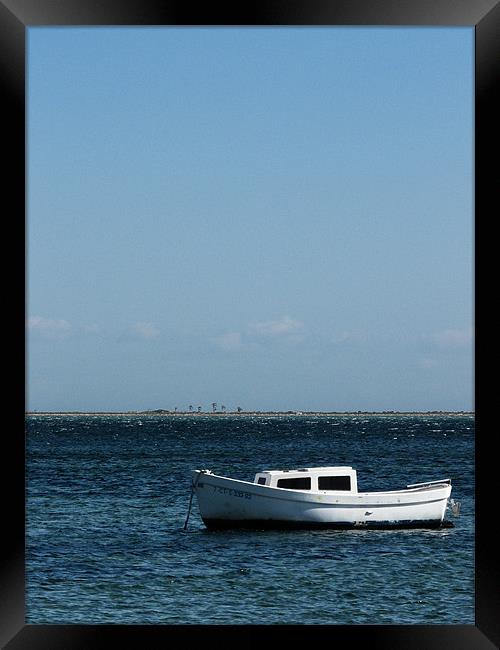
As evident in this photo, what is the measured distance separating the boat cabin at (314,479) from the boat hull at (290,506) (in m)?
0.12

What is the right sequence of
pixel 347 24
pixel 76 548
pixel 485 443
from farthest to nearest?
pixel 76 548 < pixel 347 24 < pixel 485 443

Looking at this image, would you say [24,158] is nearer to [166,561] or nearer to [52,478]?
[166,561]

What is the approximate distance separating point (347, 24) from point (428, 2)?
0.26 m

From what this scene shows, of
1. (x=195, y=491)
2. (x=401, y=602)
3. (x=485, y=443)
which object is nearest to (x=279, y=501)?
(x=195, y=491)

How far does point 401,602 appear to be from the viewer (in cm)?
1216

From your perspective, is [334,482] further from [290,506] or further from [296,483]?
[290,506]

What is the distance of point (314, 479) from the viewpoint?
14438mm

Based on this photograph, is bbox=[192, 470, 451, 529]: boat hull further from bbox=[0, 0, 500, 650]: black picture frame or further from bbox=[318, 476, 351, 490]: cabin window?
bbox=[0, 0, 500, 650]: black picture frame

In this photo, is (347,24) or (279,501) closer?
(347,24)

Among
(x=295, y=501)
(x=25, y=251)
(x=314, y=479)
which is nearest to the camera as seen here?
(x=25, y=251)

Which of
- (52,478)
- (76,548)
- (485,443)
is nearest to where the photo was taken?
(485,443)

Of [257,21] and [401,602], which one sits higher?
[257,21]

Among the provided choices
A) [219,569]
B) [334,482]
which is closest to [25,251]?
[219,569]

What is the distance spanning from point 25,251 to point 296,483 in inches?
479
